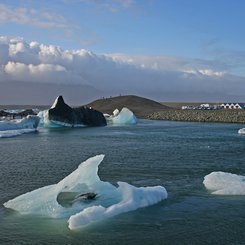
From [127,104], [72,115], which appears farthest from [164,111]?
[72,115]

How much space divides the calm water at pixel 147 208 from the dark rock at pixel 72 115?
24312mm

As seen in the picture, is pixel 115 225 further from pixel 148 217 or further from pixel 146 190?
pixel 146 190

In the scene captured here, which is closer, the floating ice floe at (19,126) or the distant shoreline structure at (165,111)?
the floating ice floe at (19,126)

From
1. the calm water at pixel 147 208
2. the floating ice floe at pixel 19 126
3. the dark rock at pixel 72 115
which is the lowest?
the calm water at pixel 147 208

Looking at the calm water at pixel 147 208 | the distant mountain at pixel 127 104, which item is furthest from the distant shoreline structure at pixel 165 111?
the calm water at pixel 147 208

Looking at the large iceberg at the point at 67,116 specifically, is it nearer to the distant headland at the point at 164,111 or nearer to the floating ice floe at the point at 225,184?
the distant headland at the point at 164,111

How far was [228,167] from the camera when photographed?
67.3 ft

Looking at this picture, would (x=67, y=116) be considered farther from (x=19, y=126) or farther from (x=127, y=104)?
(x=127, y=104)

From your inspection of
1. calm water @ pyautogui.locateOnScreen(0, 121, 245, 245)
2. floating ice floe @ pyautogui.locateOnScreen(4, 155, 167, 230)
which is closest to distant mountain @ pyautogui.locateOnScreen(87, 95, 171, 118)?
calm water @ pyautogui.locateOnScreen(0, 121, 245, 245)

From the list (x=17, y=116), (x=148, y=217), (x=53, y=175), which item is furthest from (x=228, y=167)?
(x=17, y=116)

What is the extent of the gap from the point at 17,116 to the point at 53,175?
7513 cm

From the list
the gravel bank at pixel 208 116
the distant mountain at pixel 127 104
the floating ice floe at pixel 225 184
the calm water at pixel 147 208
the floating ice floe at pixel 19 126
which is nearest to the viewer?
the calm water at pixel 147 208

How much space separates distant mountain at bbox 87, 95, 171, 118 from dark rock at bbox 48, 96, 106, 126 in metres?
55.2

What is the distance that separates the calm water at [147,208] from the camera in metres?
10.0
